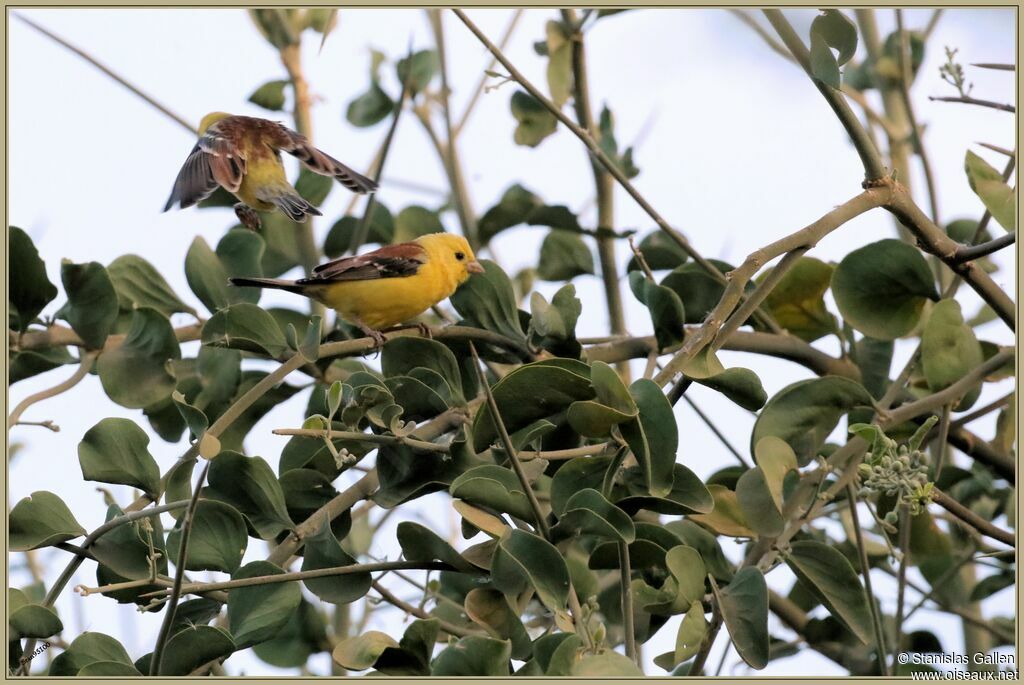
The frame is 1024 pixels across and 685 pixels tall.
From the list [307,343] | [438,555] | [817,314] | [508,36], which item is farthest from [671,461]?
[508,36]

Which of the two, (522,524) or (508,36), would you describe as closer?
(522,524)

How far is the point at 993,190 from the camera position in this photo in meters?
2.06

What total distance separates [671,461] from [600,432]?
0.11m

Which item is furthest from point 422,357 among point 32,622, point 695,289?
point 32,622

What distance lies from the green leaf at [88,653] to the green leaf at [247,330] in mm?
610

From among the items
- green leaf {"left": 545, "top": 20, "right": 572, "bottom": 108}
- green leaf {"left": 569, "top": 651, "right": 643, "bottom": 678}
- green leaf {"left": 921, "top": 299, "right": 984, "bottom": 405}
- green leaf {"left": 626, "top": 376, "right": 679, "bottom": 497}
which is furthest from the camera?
green leaf {"left": 545, "top": 20, "right": 572, "bottom": 108}

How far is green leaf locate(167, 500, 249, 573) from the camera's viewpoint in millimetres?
1871

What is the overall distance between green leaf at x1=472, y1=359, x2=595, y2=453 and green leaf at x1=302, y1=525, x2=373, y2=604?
0.26 meters

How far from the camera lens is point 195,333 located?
261 centimetres

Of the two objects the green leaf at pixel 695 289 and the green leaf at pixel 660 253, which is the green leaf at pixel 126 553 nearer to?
the green leaf at pixel 695 289

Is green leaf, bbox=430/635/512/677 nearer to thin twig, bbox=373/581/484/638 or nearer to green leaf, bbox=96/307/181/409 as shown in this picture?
thin twig, bbox=373/581/484/638

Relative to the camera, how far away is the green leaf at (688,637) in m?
1.80

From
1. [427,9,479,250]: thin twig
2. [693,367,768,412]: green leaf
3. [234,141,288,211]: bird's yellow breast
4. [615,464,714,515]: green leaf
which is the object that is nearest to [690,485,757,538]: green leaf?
[693,367,768,412]: green leaf

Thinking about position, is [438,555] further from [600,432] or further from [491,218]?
[491,218]
